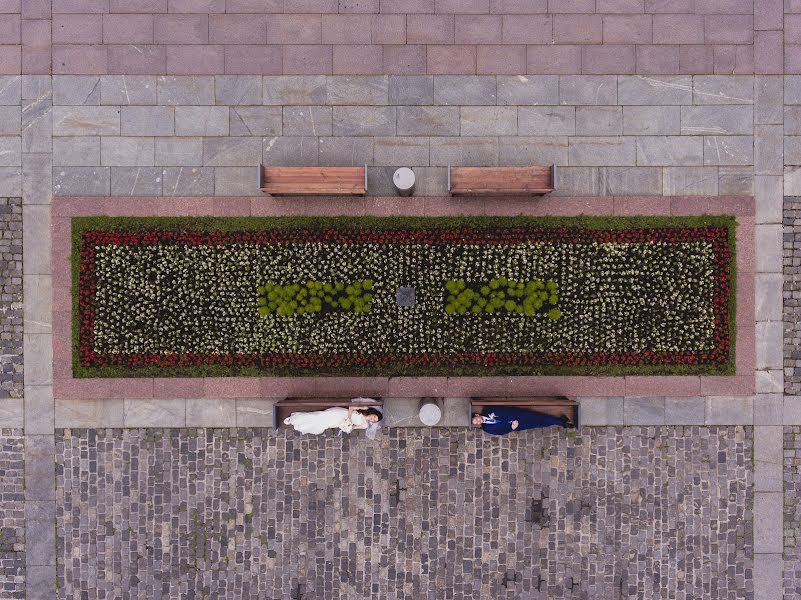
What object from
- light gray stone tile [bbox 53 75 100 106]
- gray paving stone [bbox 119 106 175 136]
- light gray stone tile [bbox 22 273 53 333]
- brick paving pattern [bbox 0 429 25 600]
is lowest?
brick paving pattern [bbox 0 429 25 600]

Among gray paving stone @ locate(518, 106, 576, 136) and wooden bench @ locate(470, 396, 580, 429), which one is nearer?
wooden bench @ locate(470, 396, 580, 429)

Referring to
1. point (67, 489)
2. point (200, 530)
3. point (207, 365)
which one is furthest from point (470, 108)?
point (67, 489)

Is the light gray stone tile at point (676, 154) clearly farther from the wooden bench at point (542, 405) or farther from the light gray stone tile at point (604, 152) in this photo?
the wooden bench at point (542, 405)

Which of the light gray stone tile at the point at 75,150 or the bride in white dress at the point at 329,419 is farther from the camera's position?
the light gray stone tile at the point at 75,150

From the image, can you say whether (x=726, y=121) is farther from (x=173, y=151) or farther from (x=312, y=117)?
(x=173, y=151)

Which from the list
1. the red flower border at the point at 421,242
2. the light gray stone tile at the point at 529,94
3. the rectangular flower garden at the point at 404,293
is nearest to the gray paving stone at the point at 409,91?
the light gray stone tile at the point at 529,94

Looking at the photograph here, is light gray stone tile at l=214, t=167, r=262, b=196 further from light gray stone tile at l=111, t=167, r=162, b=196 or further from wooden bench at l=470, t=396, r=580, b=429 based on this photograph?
wooden bench at l=470, t=396, r=580, b=429

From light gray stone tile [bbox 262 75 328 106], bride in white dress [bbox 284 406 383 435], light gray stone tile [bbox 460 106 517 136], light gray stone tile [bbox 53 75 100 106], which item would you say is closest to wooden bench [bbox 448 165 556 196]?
light gray stone tile [bbox 460 106 517 136]
